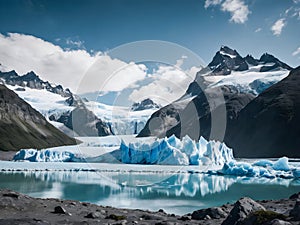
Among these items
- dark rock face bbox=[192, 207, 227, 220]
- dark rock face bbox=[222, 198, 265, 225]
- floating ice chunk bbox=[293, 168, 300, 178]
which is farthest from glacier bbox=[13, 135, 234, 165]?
dark rock face bbox=[222, 198, 265, 225]

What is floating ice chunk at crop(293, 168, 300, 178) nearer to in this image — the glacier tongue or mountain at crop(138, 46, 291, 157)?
the glacier tongue

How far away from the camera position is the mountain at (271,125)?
79.9 m

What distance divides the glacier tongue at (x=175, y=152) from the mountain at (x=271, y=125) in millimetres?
Answer: 28114

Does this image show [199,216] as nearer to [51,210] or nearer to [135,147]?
[51,210]

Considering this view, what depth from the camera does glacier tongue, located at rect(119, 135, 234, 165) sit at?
5150 centimetres

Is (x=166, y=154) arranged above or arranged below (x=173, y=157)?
above

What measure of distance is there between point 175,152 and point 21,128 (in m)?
107

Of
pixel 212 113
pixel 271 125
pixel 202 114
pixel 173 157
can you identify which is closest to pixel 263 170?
pixel 173 157

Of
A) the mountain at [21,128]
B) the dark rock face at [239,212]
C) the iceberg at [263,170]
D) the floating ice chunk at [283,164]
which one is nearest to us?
the dark rock face at [239,212]

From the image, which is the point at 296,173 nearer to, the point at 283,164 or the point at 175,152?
the point at 283,164

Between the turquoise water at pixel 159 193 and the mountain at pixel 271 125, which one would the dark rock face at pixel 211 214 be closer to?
the turquoise water at pixel 159 193

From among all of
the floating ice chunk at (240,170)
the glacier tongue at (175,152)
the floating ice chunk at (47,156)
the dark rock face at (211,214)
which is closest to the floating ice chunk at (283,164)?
the floating ice chunk at (240,170)

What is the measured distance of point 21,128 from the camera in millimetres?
142125

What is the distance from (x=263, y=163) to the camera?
4697 centimetres
